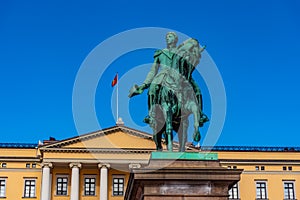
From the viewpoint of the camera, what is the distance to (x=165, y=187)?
11.1m

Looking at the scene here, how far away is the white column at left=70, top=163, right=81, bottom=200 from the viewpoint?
210 ft

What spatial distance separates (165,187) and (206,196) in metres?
0.71

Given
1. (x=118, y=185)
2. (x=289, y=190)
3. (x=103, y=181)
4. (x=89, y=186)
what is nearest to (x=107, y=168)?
(x=103, y=181)

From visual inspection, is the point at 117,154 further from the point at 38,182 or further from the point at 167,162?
the point at 167,162

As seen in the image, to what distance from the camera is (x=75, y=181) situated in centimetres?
6431

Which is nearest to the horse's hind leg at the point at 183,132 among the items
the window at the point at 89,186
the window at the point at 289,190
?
the window at the point at 89,186

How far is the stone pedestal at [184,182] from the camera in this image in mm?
11086

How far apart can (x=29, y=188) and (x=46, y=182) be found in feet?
11.5

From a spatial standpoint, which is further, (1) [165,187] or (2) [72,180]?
(2) [72,180]

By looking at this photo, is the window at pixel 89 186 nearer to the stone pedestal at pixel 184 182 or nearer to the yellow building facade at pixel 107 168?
the yellow building facade at pixel 107 168

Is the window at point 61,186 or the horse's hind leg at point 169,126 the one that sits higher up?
the window at point 61,186

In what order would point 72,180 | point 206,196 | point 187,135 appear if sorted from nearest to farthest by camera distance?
point 206,196, point 187,135, point 72,180

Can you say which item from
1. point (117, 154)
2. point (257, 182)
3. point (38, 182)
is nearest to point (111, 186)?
point (117, 154)

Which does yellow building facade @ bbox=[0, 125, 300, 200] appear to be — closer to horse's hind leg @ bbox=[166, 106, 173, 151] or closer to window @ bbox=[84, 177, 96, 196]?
window @ bbox=[84, 177, 96, 196]
